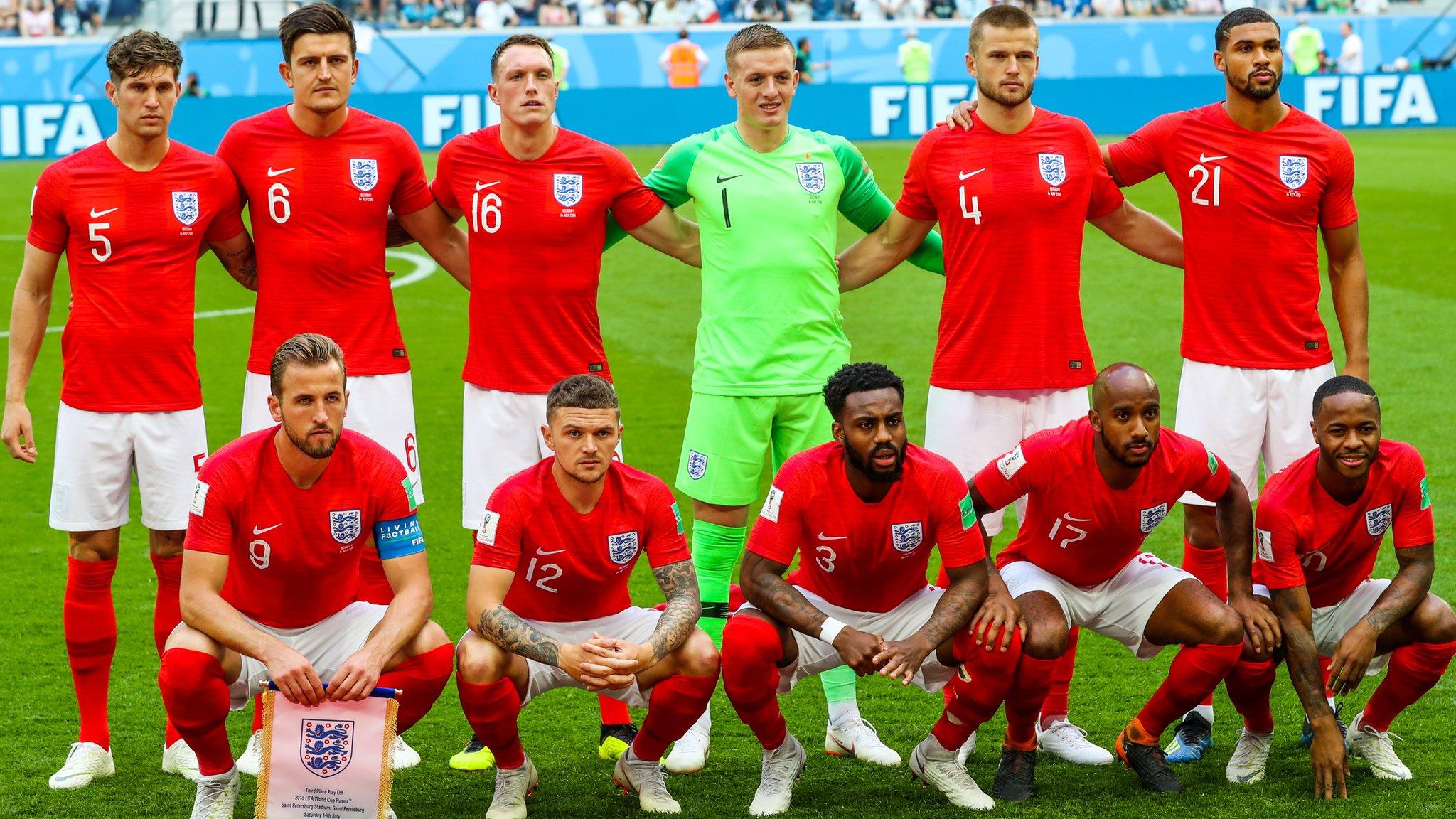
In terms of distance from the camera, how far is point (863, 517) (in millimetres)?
5160

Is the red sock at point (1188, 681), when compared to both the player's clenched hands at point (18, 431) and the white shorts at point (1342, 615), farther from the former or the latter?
the player's clenched hands at point (18, 431)

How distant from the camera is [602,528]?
16.8ft

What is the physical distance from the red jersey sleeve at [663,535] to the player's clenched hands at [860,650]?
563 millimetres

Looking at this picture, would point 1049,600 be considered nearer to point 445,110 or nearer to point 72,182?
point 72,182

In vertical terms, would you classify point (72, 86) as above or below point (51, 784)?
above

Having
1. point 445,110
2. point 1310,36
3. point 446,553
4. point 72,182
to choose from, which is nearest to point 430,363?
point 446,553

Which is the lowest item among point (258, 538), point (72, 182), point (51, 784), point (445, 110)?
point (51, 784)

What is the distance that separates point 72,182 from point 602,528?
7.28 feet

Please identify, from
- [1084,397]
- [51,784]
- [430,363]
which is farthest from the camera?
[430,363]

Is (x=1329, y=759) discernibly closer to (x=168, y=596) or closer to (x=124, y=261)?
(x=168, y=596)

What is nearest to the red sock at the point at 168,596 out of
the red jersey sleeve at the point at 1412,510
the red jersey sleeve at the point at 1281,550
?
the red jersey sleeve at the point at 1281,550

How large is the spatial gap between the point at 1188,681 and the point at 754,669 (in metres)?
1.41

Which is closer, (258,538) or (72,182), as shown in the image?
(258,538)

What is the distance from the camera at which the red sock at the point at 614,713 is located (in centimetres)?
583
